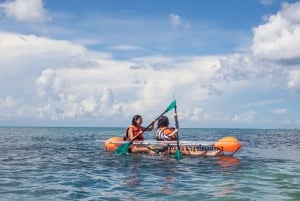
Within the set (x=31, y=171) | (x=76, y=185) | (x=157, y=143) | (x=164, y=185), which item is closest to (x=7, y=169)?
(x=31, y=171)

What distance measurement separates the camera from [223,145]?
2241cm

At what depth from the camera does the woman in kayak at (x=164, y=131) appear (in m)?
23.0

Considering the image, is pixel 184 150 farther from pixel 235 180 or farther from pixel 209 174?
pixel 235 180

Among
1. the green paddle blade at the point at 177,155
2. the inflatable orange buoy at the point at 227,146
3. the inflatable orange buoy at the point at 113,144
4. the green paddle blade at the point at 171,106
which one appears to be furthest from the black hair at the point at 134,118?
the inflatable orange buoy at the point at 227,146

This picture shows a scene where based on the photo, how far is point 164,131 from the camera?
75.8 feet

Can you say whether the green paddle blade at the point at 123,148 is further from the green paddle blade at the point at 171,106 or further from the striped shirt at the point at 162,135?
the green paddle blade at the point at 171,106

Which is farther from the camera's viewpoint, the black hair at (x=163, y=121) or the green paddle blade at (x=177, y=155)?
the black hair at (x=163, y=121)

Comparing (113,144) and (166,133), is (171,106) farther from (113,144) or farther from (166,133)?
(113,144)

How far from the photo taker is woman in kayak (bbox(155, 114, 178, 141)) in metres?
23.0

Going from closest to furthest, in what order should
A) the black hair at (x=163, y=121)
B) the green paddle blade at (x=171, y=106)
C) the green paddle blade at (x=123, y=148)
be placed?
the green paddle blade at (x=171, y=106) → the green paddle blade at (x=123, y=148) → the black hair at (x=163, y=121)

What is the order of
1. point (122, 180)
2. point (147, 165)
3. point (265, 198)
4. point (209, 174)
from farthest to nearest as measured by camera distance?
point (147, 165)
point (209, 174)
point (122, 180)
point (265, 198)

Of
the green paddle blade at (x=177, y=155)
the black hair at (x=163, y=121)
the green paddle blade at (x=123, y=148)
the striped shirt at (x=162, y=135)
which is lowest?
the green paddle blade at (x=177, y=155)

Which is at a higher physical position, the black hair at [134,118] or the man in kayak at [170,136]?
the black hair at [134,118]

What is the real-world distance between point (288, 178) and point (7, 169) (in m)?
10.5
